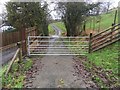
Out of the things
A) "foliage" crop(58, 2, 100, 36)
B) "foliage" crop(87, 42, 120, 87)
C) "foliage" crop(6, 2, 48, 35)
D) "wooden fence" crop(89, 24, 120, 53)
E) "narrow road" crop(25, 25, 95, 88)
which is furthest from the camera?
"foliage" crop(58, 2, 100, 36)

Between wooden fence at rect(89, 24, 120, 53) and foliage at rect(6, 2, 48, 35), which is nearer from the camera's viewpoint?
wooden fence at rect(89, 24, 120, 53)

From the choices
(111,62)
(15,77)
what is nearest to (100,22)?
(111,62)

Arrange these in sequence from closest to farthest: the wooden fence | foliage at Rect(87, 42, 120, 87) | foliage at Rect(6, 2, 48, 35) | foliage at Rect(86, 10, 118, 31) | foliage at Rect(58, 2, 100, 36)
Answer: foliage at Rect(87, 42, 120, 87) < the wooden fence < foliage at Rect(6, 2, 48, 35) < foliage at Rect(58, 2, 100, 36) < foliage at Rect(86, 10, 118, 31)

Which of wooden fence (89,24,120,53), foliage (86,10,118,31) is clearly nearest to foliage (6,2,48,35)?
foliage (86,10,118,31)

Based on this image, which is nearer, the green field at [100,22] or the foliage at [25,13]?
the foliage at [25,13]

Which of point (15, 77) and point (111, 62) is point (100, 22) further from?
point (15, 77)

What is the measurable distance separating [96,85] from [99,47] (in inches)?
174

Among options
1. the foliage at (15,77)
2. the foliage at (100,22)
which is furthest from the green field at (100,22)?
the foliage at (15,77)

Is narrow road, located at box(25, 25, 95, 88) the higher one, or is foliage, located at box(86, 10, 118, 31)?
foliage, located at box(86, 10, 118, 31)

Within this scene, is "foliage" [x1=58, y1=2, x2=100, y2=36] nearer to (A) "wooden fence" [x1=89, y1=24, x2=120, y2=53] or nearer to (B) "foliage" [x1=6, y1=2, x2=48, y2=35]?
(B) "foliage" [x1=6, y1=2, x2=48, y2=35]

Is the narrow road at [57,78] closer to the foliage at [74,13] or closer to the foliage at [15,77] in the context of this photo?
the foliage at [15,77]

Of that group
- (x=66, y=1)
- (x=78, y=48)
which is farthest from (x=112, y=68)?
(x=66, y=1)

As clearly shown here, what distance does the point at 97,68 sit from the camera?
5.95 meters

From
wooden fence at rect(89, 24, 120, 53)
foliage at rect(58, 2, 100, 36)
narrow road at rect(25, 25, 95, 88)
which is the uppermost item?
foliage at rect(58, 2, 100, 36)
